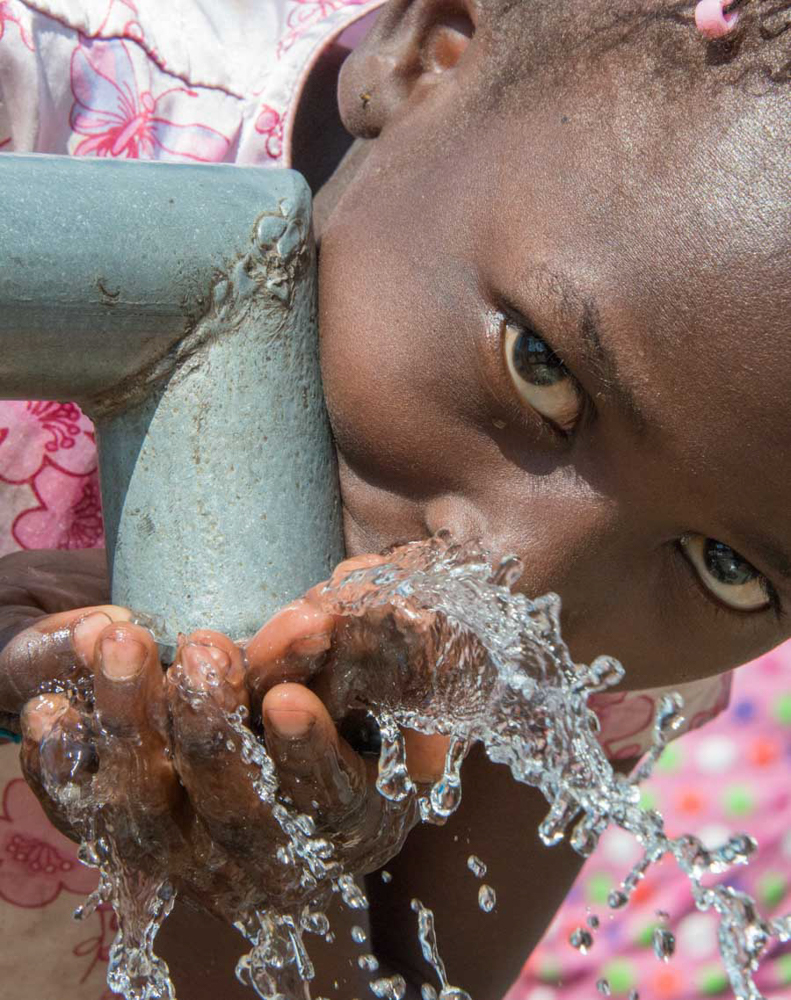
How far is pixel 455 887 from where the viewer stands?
1853 mm

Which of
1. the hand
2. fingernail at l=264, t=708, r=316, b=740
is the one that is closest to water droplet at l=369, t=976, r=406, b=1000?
the hand

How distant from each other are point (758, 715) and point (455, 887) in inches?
51.2

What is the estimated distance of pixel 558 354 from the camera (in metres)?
1.10

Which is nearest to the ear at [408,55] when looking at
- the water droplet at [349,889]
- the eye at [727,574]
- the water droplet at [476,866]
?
the eye at [727,574]

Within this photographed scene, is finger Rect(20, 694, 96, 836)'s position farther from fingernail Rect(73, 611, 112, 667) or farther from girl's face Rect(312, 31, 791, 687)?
girl's face Rect(312, 31, 791, 687)

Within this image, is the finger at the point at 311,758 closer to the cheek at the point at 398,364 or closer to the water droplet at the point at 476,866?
the cheek at the point at 398,364

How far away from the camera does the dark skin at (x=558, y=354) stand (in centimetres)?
101

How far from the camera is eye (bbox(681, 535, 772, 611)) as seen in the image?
1220 millimetres

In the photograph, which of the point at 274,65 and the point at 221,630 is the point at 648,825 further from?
the point at 274,65

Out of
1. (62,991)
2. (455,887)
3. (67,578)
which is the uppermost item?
(67,578)

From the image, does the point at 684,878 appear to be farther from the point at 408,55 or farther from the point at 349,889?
the point at 408,55

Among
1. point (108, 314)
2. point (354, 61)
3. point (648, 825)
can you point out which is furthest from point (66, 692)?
point (354, 61)

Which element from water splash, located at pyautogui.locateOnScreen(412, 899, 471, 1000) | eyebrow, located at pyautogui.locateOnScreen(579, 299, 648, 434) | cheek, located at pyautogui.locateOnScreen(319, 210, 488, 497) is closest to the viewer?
eyebrow, located at pyautogui.locateOnScreen(579, 299, 648, 434)

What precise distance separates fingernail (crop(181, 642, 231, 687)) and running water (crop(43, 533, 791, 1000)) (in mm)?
39
